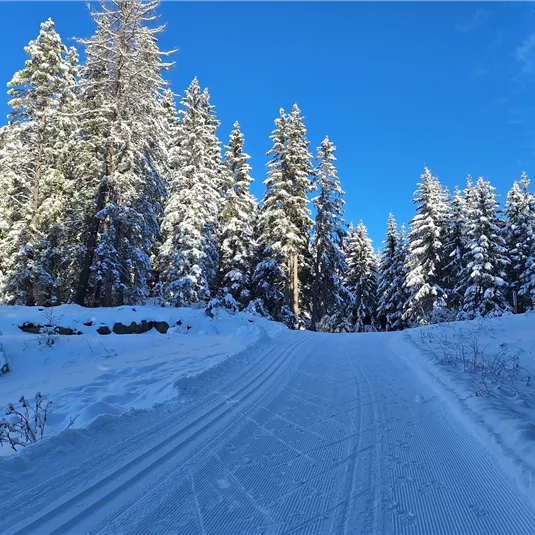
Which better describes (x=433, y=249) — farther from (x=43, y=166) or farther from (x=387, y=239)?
(x=43, y=166)

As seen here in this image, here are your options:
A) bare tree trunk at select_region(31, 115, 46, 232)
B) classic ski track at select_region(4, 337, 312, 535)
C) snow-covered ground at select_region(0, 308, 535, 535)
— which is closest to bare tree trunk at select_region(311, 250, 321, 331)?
bare tree trunk at select_region(31, 115, 46, 232)

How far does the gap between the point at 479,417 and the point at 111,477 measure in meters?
3.52

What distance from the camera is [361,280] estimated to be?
35.6 metres

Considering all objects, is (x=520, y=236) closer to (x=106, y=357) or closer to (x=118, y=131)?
(x=118, y=131)

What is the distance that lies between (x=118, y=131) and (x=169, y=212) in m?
5.56

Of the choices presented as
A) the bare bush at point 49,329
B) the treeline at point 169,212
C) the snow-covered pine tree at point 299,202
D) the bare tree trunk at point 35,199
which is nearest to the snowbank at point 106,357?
the bare bush at point 49,329

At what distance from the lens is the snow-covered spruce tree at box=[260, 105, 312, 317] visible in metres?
22.5

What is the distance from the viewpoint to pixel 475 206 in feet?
79.9

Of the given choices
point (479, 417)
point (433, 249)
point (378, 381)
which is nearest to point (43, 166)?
point (378, 381)

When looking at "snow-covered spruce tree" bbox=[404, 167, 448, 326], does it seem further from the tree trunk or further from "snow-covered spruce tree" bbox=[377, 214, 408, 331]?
the tree trunk

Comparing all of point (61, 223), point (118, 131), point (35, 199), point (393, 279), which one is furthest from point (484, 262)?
point (35, 199)

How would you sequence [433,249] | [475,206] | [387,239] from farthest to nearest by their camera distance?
[387,239], [433,249], [475,206]

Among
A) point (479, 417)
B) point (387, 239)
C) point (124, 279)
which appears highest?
point (387, 239)

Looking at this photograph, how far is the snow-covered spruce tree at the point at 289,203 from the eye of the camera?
22.5 meters
